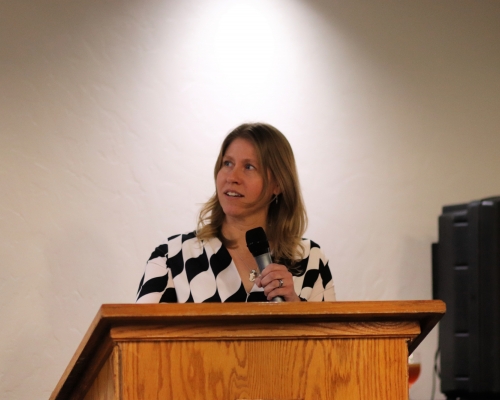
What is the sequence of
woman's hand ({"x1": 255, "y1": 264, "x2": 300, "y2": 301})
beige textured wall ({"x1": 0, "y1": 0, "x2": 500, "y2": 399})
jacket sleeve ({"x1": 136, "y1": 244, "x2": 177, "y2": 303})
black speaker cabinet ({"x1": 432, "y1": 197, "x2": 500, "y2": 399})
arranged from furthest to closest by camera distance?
beige textured wall ({"x1": 0, "y1": 0, "x2": 500, "y2": 399}), black speaker cabinet ({"x1": 432, "y1": 197, "x2": 500, "y2": 399}), jacket sleeve ({"x1": 136, "y1": 244, "x2": 177, "y2": 303}), woman's hand ({"x1": 255, "y1": 264, "x2": 300, "y2": 301})

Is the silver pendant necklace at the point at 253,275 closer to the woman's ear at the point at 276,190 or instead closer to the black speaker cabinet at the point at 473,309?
the woman's ear at the point at 276,190

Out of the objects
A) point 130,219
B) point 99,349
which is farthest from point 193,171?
point 99,349

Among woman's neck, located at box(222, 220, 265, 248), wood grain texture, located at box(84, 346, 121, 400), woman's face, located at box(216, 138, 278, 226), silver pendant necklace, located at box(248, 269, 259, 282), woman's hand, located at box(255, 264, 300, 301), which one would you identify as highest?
woman's face, located at box(216, 138, 278, 226)

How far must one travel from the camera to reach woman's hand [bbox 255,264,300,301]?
1.37 metres

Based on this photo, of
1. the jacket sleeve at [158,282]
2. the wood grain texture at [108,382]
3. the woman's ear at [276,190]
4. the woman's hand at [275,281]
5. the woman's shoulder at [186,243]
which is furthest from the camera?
the woman's ear at [276,190]

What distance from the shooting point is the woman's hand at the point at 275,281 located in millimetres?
1370

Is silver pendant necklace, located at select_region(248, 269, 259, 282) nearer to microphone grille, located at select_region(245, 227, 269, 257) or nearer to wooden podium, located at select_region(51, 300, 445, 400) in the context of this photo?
microphone grille, located at select_region(245, 227, 269, 257)

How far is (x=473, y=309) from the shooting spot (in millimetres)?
2170

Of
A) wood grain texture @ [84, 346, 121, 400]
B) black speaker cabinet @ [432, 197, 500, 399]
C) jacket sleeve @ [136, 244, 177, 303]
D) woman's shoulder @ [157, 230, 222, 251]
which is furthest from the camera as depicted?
black speaker cabinet @ [432, 197, 500, 399]

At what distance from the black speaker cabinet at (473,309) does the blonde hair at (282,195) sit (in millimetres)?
607

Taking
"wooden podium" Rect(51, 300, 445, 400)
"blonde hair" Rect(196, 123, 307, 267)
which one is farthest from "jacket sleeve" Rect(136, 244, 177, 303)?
"wooden podium" Rect(51, 300, 445, 400)

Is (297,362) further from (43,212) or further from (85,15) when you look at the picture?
(85,15)

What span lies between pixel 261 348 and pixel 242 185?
0.85 m

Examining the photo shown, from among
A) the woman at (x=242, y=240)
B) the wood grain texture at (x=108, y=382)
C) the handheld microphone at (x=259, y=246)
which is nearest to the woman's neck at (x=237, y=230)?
the woman at (x=242, y=240)
